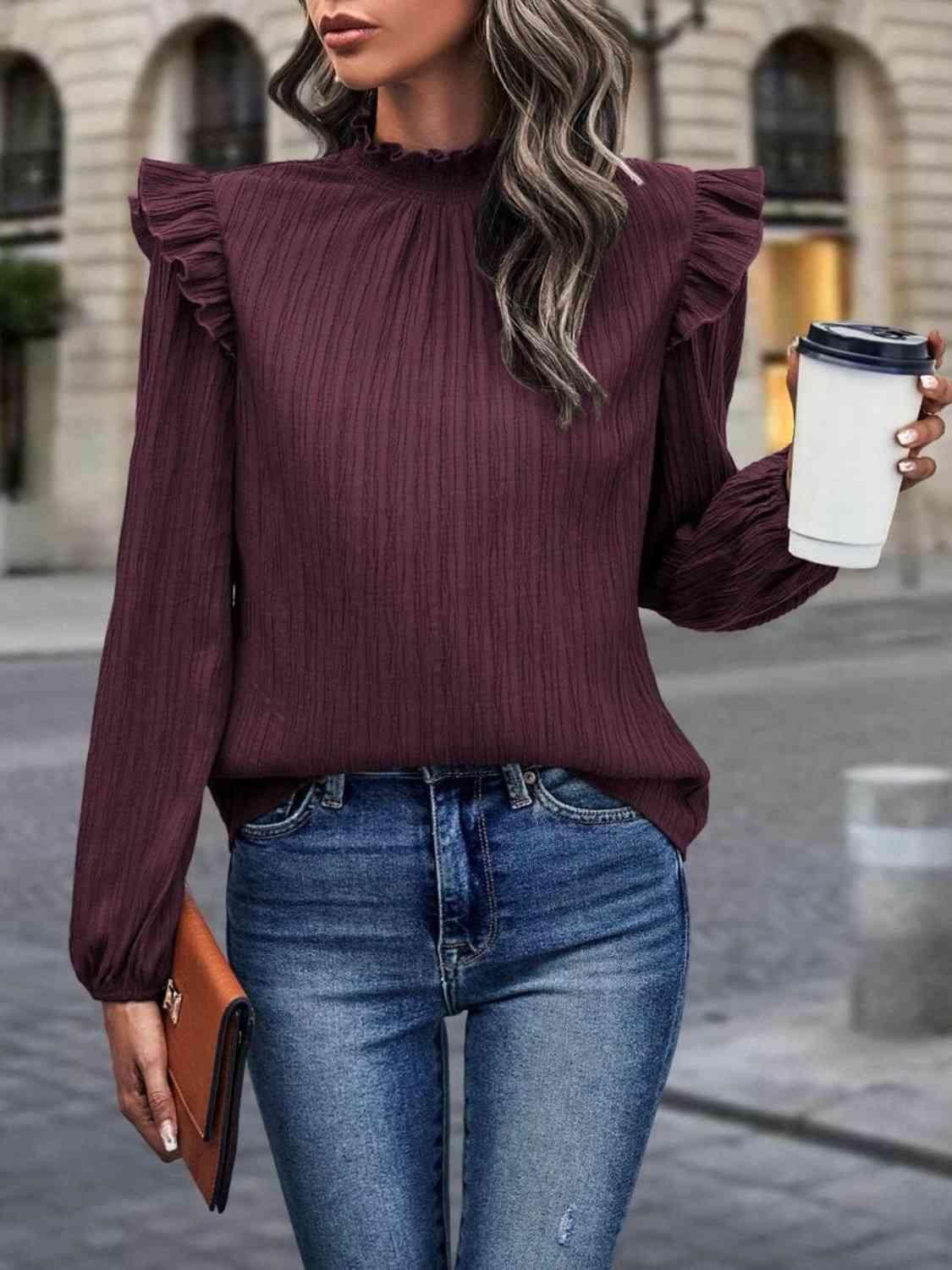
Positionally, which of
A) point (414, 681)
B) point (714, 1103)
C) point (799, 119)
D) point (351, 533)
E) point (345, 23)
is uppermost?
point (799, 119)

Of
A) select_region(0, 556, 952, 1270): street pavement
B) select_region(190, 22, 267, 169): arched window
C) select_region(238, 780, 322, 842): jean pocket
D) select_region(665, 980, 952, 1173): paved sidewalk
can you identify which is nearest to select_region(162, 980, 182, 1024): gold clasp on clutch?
select_region(238, 780, 322, 842): jean pocket

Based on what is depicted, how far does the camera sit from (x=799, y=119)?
2719cm

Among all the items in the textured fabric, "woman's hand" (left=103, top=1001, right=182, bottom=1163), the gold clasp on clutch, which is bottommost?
"woman's hand" (left=103, top=1001, right=182, bottom=1163)

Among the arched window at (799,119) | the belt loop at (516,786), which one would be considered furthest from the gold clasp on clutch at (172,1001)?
the arched window at (799,119)

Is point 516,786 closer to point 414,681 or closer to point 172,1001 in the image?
point 414,681

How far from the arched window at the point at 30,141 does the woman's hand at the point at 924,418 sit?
27.0 meters

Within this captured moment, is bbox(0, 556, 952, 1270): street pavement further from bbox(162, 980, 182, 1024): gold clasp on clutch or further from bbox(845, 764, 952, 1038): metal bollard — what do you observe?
bbox(162, 980, 182, 1024): gold clasp on clutch

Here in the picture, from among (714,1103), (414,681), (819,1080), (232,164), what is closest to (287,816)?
(414,681)

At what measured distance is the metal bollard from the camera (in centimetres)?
538

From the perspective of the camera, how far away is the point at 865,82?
27.6 metres

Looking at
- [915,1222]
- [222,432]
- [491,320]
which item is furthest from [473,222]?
[915,1222]

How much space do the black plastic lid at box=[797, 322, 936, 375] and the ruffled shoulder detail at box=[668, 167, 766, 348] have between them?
8.9 inches

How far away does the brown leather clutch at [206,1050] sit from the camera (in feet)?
6.33

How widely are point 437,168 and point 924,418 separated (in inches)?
20.1
